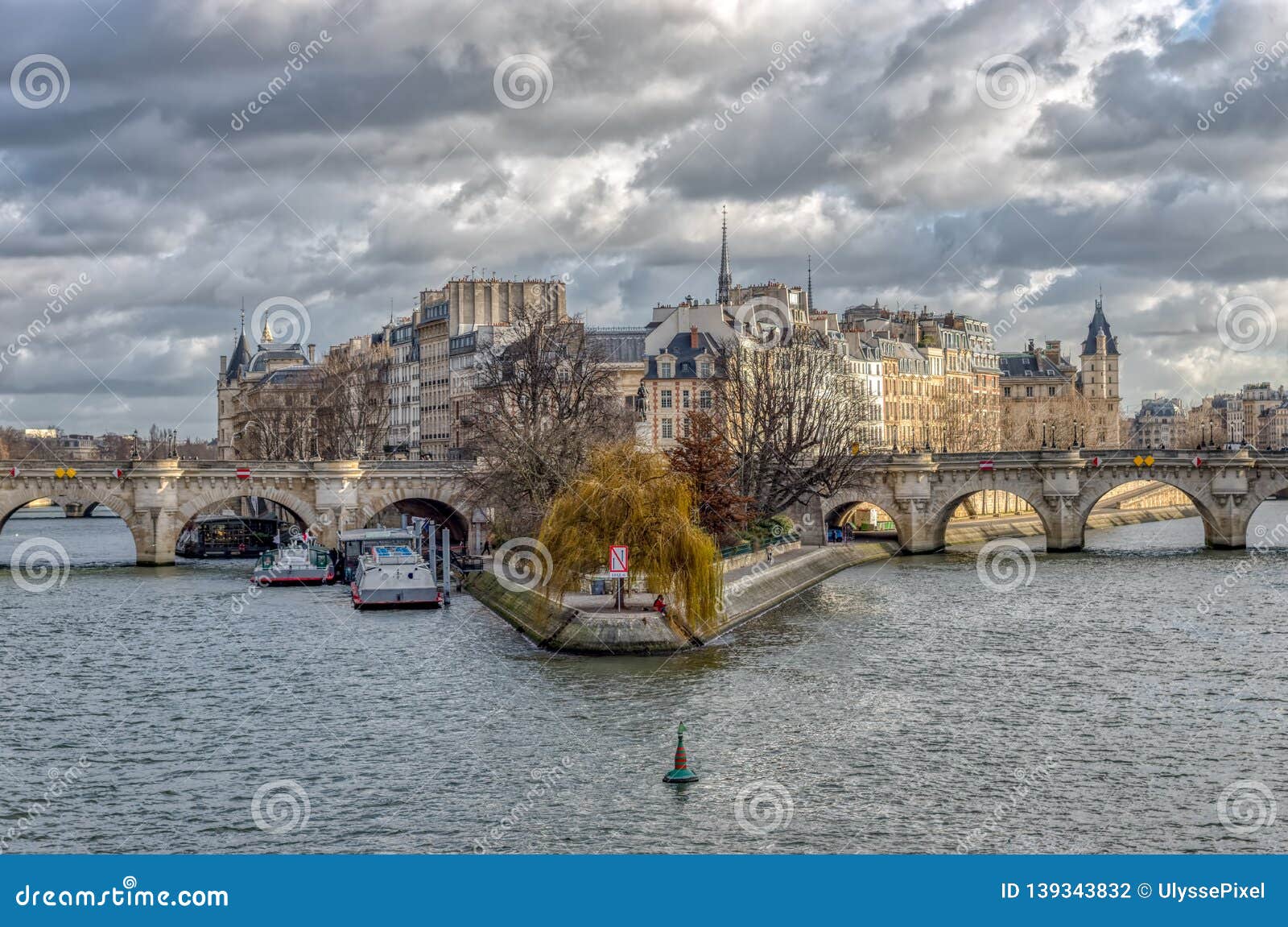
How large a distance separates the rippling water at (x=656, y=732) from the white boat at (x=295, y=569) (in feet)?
43.9

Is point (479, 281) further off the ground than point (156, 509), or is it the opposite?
point (479, 281)

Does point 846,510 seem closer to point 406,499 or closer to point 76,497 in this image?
point 406,499

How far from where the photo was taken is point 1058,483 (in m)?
92.9

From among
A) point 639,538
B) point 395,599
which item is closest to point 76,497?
point 395,599

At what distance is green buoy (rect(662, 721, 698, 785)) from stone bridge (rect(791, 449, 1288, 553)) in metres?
57.6

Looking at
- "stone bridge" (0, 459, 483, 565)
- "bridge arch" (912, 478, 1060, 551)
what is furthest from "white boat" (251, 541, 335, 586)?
"bridge arch" (912, 478, 1060, 551)

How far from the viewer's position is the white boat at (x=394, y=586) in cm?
6569

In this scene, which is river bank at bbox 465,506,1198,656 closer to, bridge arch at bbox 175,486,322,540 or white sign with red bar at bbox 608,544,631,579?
white sign with red bar at bbox 608,544,631,579

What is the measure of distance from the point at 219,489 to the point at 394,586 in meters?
23.4

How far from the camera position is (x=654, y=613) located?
166 ft

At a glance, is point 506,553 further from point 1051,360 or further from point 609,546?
point 1051,360

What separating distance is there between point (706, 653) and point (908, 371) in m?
103

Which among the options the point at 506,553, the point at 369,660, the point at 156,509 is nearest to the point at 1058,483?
the point at 506,553

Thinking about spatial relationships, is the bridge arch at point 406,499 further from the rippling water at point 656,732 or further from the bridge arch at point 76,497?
the rippling water at point 656,732
